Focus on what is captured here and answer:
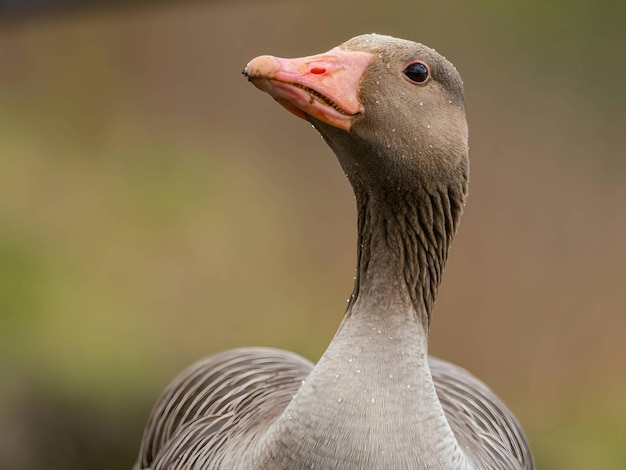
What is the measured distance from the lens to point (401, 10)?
209 inches

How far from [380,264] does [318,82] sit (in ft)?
1.88

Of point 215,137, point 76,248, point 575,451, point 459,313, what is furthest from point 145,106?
point 575,451

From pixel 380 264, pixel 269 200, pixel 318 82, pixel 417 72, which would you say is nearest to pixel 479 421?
pixel 380 264

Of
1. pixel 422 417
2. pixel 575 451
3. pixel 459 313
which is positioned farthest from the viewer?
pixel 459 313

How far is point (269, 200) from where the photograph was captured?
215 inches

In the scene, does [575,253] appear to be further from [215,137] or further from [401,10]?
[215,137]

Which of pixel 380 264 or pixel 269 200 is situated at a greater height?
pixel 269 200

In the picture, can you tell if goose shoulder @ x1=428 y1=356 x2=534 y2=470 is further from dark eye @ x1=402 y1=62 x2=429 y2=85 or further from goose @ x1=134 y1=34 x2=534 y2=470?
dark eye @ x1=402 y1=62 x2=429 y2=85

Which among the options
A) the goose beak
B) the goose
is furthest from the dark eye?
the goose beak

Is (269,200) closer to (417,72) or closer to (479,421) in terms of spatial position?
(479,421)

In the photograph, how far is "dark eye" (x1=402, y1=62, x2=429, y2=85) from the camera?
6.37 ft

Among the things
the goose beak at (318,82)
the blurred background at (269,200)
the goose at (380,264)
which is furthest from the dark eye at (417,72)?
the blurred background at (269,200)

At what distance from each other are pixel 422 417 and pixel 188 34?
4091 mm

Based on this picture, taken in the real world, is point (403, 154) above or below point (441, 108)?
below
